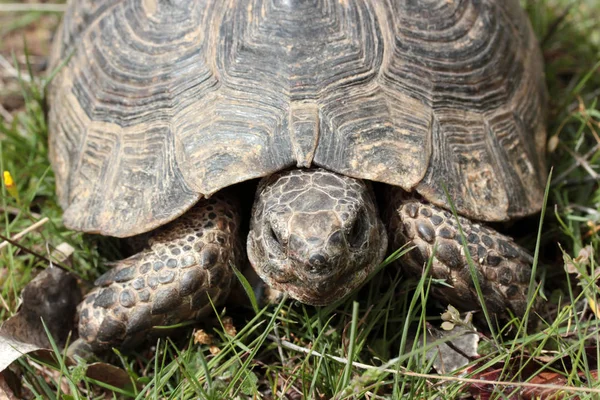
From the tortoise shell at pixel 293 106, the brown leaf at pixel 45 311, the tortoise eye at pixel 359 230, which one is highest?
the tortoise shell at pixel 293 106

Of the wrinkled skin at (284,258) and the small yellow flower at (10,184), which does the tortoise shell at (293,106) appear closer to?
the wrinkled skin at (284,258)

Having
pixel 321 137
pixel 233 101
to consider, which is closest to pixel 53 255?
pixel 233 101

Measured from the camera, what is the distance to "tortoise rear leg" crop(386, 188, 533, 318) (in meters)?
2.95

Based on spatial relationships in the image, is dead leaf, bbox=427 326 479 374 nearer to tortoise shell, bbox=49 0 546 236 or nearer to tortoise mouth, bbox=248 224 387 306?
tortoise mouth, bbox=248 224 387 306

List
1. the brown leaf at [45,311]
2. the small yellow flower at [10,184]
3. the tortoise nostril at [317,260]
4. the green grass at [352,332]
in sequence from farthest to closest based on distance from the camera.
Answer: the small yellow flower at [10,184]
the brown leaf at [45,311]
the green grass at [352,332]
the tortoise nostril at [317,260]

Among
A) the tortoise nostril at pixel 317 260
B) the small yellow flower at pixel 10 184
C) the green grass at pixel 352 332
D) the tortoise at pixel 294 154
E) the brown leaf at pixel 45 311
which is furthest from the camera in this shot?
the small yellow flower at pixel 10 184

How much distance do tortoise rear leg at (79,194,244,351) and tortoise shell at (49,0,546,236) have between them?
0.15 m

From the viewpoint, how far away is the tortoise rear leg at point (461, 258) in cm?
295

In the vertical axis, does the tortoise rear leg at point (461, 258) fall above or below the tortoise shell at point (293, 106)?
below

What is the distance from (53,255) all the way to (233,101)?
1310 mm

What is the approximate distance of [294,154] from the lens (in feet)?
9.35

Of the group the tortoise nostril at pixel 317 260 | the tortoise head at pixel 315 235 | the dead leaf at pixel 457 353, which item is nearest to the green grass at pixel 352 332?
the dead leaf at pixel 457 353

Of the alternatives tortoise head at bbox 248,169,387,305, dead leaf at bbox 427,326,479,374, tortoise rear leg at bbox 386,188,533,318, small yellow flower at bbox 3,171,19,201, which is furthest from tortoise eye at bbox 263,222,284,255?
small yellow flower at bbox 3,171,19,201

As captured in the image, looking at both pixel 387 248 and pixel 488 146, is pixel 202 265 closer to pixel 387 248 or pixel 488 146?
pixel 387 248
